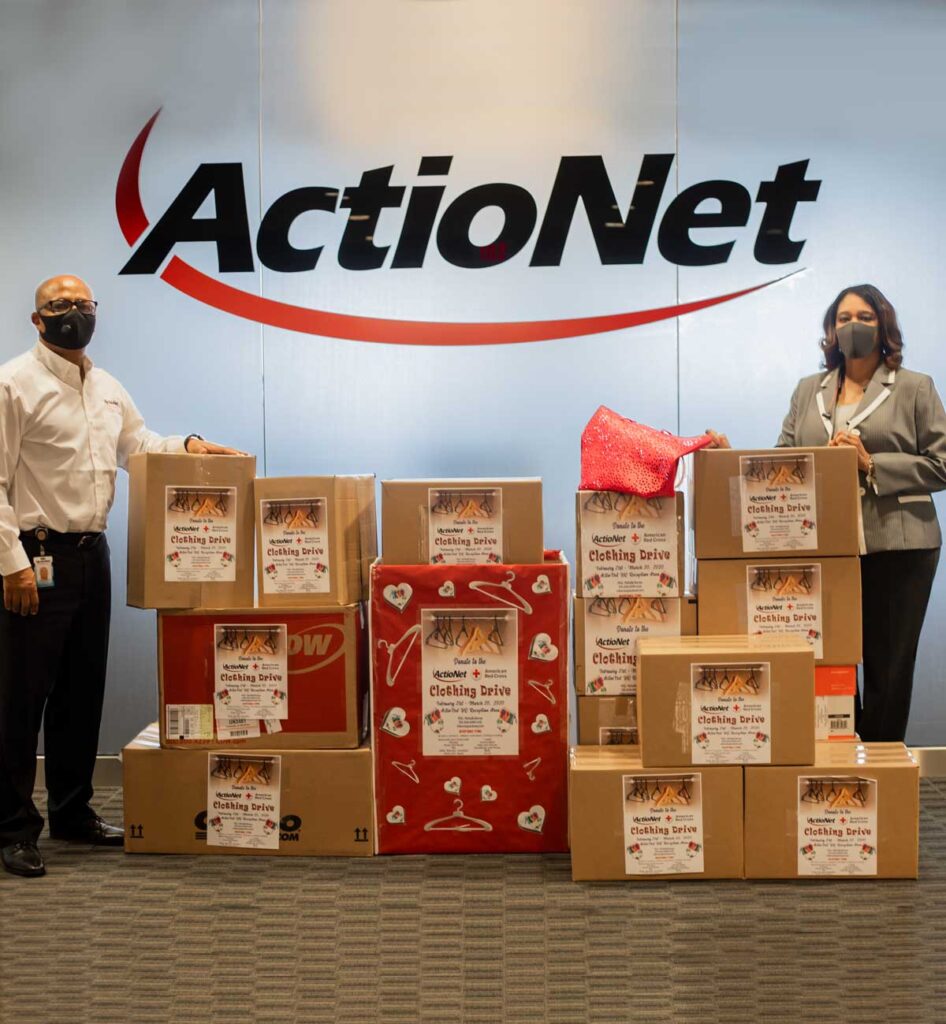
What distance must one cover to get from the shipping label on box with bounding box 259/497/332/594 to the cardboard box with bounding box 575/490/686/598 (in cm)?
69

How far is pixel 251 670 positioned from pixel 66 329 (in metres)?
1.06

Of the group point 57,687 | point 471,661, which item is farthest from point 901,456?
point 57,687

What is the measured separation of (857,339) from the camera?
3.37 m

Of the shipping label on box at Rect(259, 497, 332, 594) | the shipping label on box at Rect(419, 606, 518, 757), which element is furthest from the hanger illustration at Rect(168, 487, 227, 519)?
the shipping label on box at Rect(419, 606, 518, 757)

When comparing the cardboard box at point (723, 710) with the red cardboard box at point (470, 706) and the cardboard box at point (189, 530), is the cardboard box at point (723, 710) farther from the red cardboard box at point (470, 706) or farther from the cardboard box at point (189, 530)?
the cardboard box at point (189, 530)

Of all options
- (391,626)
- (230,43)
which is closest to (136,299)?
(230,43)

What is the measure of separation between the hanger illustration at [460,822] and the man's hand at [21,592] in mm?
1225

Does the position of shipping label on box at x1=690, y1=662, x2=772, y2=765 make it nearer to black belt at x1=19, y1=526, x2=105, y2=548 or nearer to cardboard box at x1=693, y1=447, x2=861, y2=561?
cardboard box at x1=693, y1=447, x2=861, y2=561

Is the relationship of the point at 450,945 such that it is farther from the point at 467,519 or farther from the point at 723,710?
the point at 467,519

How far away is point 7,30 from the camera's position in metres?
3.97

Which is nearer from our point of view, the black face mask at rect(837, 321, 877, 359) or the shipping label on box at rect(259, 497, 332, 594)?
the shipping label on box at rect(259, 497, 332, 594)

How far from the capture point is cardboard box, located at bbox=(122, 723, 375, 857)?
10.4ft

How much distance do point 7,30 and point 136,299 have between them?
1.00 meters

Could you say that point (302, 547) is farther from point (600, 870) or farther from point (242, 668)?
point (600, 870)
